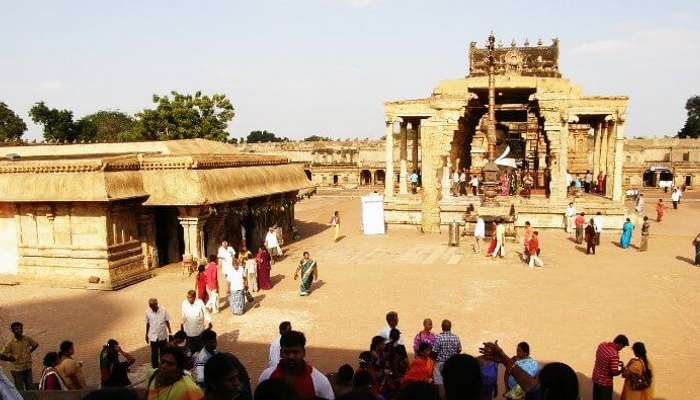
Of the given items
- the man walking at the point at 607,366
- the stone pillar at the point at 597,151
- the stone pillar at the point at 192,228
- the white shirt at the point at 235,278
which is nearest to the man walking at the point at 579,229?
the stone pillar at the point at 597,151

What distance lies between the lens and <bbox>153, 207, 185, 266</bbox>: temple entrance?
1727 centimetres

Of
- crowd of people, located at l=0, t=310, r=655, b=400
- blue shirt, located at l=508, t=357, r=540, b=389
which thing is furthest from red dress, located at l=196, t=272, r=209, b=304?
blue shirt, located at l=508, t=357, r=540, b=389

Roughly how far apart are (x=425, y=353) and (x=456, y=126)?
19143 millimetres

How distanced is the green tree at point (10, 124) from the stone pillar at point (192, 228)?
166ft

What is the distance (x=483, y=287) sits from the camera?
1362 centimetres

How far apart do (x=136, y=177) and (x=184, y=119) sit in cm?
2626

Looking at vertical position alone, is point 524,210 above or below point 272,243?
above

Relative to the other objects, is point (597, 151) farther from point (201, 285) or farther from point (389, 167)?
point (201, 285)

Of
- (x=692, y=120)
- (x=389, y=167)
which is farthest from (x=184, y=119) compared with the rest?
(x=692, y=120)

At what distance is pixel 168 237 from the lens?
687 inches

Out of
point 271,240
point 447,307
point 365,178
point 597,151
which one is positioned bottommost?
point 447,307

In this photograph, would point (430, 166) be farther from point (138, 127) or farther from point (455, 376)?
point (138, 127)

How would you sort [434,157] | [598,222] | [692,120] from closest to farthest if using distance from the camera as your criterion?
[598,222], [434,157], [692,120]

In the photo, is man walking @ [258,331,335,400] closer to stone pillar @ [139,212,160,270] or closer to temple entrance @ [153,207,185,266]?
stone pillar @ [139,212,160,270]
